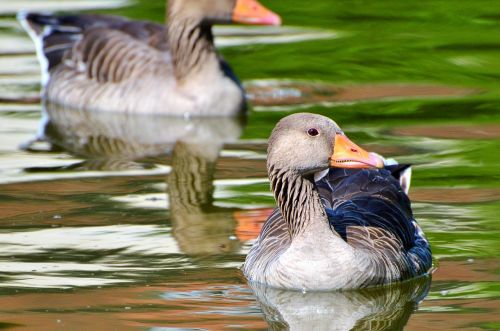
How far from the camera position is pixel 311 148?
32.8ft

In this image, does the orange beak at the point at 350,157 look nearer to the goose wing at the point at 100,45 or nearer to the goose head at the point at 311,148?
the goose head at the point at 311,148

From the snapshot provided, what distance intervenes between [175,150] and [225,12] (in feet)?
9.84

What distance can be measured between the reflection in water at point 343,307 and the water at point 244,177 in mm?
17

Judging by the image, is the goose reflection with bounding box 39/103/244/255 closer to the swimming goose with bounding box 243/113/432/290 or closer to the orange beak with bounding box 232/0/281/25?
the swimming goose with bounding box 243/113/432/290

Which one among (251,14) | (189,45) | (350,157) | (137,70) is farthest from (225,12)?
(350,157)

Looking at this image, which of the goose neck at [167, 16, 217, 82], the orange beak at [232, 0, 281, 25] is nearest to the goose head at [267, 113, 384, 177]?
the orange beak at [232, 0, 281, 25]

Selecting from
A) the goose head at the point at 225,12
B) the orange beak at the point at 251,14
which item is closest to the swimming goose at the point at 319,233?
the orange beak at the point at 251,14

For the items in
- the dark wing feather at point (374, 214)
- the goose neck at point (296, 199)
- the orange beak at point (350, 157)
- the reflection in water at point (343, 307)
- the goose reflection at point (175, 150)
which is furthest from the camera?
the goose reflection at point (175, 150)

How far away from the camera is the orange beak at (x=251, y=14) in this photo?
57.2 feet

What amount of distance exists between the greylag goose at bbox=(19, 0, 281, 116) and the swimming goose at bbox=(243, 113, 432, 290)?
6.71 metres

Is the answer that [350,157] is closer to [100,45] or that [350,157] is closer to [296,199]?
[296,199]

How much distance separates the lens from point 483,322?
30.2 ft

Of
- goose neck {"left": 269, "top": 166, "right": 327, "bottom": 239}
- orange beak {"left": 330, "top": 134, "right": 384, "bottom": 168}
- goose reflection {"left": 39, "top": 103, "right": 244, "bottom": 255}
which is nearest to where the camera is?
orange beak {"left": 330, "top": 134, "right": 384, "bottom": 168}

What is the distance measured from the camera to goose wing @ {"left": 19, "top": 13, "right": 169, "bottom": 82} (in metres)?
17.9
